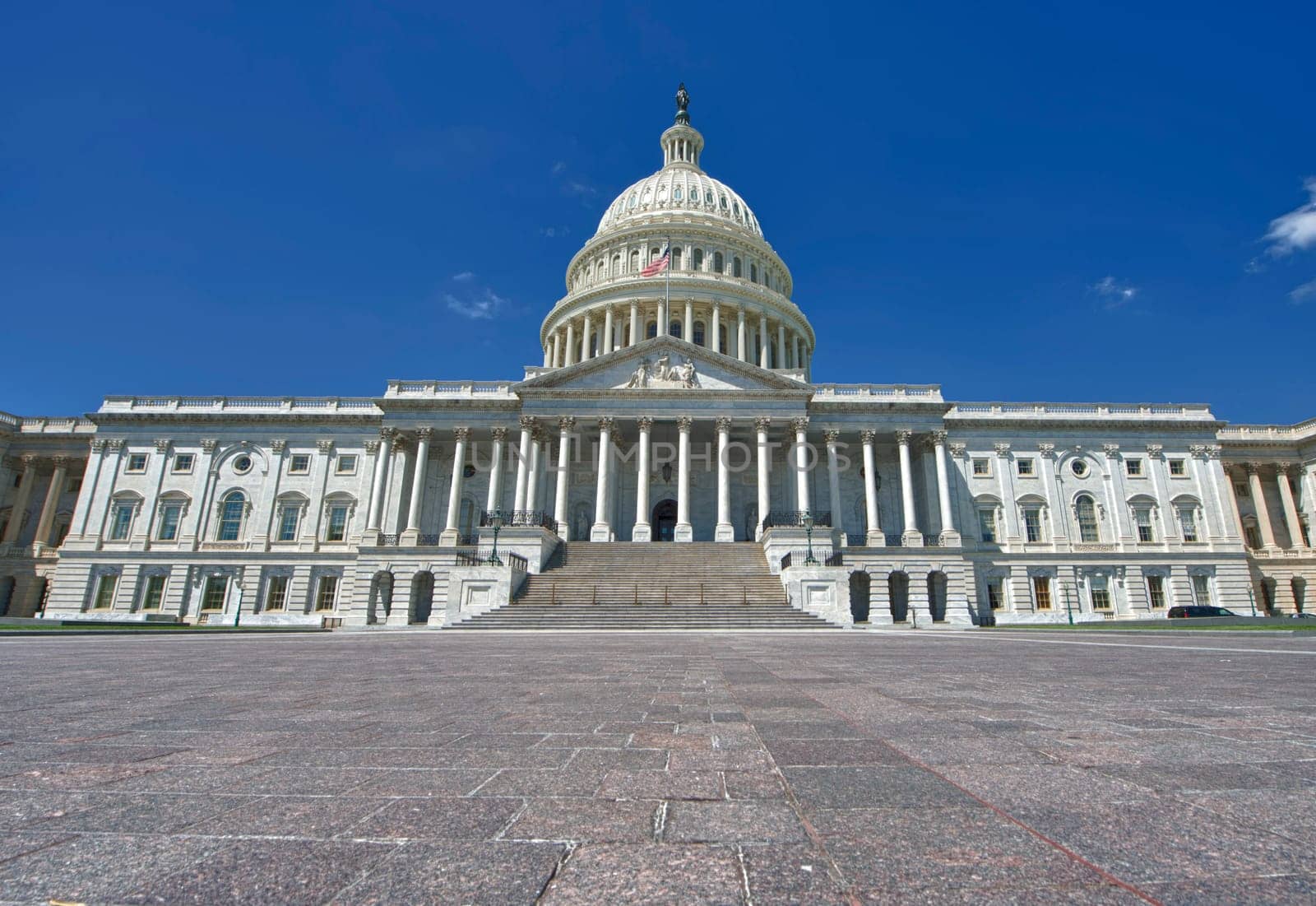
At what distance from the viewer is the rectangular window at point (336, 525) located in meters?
46.7

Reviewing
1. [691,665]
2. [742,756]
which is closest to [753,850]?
[742,756]

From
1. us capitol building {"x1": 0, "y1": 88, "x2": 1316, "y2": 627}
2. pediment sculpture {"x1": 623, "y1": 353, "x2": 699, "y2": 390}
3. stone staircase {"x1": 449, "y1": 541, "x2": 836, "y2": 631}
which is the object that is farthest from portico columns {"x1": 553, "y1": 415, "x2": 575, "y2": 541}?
pediment sculpture {"x1": 623, "y1": 353, "x2": 699, "y2": 390}

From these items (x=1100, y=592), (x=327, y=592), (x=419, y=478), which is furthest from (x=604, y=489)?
(x=1100, y=592)

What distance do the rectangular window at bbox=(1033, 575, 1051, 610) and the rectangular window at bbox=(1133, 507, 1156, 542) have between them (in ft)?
24.1

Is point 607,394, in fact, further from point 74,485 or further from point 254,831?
point 74,485

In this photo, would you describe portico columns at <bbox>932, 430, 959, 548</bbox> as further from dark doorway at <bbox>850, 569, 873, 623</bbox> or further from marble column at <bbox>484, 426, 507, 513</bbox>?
marble column at <bbox>484, 426, 507, 513</bbox>

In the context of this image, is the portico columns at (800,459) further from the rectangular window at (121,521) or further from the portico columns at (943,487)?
the rectangular window at (121,521)

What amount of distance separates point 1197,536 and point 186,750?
2253 inches

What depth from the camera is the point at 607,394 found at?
42344 millimetres

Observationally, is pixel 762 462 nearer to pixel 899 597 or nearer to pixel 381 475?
pixel 899 597

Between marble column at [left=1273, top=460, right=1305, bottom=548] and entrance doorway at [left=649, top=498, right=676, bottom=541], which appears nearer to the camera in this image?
→ marble column at [left=1273, top=460, right=1305, bottom=548]

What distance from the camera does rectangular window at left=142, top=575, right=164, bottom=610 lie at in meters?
44.9

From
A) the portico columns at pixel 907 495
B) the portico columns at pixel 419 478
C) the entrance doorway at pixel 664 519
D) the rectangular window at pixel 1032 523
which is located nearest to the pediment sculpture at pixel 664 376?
the entrance doorway at pixel 664 519

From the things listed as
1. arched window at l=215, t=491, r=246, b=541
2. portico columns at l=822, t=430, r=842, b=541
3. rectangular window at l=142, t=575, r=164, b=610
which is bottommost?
rectangular window at l=142, t=575, r=164, b=610
